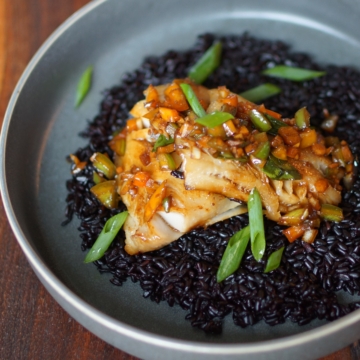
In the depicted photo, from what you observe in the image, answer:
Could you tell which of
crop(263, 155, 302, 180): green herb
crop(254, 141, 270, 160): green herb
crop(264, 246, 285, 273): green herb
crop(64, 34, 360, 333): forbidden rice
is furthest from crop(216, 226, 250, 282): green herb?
crop(254, 141, 270, 160): green herb

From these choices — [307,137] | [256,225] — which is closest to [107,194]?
[256,225]

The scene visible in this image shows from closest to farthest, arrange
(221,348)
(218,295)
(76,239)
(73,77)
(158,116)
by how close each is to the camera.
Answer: (221,348), (218,295), (158,116), (76,239), (73,77)

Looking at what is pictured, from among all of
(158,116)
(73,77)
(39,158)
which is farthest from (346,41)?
(39,158)

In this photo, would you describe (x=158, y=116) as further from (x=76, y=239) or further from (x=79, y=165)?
(x=76, y=239)

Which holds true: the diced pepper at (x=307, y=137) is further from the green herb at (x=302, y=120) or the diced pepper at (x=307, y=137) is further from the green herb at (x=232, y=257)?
the green herb at (x=232, y=257)

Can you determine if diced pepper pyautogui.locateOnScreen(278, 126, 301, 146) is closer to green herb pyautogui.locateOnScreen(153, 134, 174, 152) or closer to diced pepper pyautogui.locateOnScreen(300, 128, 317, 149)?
diced pepper pyautogui.locateOnScreen(300, 128, 317, 149)

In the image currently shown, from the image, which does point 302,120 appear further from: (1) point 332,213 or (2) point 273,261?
(2) point 273,261
